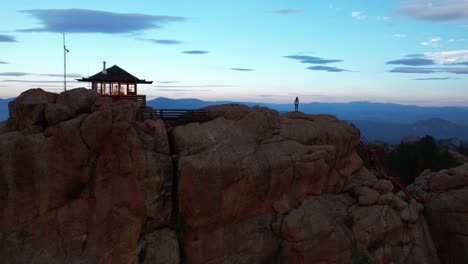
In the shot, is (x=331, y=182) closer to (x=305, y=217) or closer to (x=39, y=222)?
(x=305, y=217)

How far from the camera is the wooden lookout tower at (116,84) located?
42562 mm

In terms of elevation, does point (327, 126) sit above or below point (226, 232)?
above

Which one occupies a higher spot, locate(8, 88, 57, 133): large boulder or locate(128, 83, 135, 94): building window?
locate(128, 83, 135, 94): building window

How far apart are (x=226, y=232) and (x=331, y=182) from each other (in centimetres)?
1236

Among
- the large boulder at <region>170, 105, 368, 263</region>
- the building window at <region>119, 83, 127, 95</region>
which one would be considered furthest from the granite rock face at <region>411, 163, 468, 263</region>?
the building window at <region>119, 83, 127, 95</region>

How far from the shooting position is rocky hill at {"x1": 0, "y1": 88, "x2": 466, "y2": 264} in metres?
30.4

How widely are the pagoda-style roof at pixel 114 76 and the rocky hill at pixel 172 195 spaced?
8.33 meters

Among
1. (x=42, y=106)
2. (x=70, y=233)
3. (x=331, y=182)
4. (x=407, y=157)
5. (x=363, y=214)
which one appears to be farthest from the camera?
(x=407, y=157)

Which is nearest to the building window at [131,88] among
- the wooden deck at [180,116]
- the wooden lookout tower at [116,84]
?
the wooden lookout tower at [116,84]

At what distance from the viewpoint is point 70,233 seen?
30.5 m

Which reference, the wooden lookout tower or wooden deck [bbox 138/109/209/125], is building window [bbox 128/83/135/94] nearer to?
the wooden lookout tower

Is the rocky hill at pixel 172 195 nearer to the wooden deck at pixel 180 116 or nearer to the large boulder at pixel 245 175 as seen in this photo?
the large boulder at pixel 245 175

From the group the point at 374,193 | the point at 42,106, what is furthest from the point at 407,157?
the point at 42,106

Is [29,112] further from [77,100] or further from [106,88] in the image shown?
Answer: [106,88]
